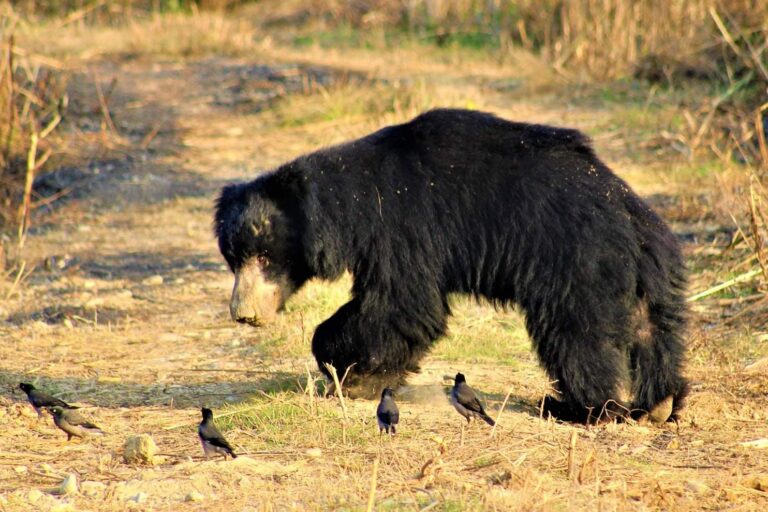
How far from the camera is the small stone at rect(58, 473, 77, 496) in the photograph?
11.5 feet

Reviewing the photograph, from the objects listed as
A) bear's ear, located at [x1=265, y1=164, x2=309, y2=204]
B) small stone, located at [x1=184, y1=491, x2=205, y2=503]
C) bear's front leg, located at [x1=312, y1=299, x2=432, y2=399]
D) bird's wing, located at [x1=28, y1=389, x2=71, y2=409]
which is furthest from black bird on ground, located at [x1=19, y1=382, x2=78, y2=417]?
bear's ear, located at [x1=265, y1=164, x2=309, y2=204]

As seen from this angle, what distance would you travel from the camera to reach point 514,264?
169 inches

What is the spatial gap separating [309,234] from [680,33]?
7475 millimetres

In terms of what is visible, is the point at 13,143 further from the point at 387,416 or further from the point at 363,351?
the point at 387,416

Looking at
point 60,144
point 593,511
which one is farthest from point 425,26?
point 593,511

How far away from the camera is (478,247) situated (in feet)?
14.4

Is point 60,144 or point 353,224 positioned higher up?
point 353,224

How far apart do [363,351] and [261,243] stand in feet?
1.98

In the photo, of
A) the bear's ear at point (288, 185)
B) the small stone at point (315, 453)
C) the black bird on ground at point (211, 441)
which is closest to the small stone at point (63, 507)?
the black bird on ground at point (211, 441)

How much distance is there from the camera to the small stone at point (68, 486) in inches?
138

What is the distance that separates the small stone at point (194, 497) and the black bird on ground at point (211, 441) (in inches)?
9.1

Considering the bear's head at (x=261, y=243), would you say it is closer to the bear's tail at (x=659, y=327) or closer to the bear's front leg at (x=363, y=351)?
the bear's front leg at (x=363, y=351)

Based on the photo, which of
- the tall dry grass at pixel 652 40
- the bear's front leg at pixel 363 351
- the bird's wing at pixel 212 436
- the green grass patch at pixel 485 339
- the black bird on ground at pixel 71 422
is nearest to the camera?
the bird's wing at pixel 212 436

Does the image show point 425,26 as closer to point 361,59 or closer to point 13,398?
point 361,59
